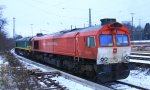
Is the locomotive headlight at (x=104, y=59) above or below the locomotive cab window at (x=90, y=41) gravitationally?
below

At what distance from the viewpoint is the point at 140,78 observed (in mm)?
17016


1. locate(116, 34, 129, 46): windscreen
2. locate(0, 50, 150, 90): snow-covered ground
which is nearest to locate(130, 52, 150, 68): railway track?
locate(0, 50, 150, 90): snow-covered ground

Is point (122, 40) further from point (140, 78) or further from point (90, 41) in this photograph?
point (140, 78)

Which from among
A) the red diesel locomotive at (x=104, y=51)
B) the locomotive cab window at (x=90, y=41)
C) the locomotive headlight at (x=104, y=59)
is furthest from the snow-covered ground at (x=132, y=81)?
the locomotive cab window at (x=90, y=41)

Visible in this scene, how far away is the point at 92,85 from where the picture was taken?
13648mm

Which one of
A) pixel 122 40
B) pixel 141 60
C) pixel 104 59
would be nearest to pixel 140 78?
pixel 122 40

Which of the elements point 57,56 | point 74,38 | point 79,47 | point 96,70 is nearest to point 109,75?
point 96,70

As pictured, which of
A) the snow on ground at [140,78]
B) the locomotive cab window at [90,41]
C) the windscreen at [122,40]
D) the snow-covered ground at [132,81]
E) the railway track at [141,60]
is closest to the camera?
the snow-covered ground at [132,81]

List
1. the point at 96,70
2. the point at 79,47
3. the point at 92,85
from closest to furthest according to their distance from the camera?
the point at 92,85
the point at 96,70
the point at 79,47

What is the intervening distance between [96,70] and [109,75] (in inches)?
29.1

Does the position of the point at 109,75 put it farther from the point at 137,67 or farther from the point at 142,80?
the point at 137,67

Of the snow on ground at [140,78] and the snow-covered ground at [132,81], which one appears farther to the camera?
the snow on ground at [140,78]

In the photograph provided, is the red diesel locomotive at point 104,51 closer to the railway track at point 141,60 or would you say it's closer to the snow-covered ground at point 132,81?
the snow-covered ground at point 132,81

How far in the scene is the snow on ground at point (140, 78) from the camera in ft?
50.3
